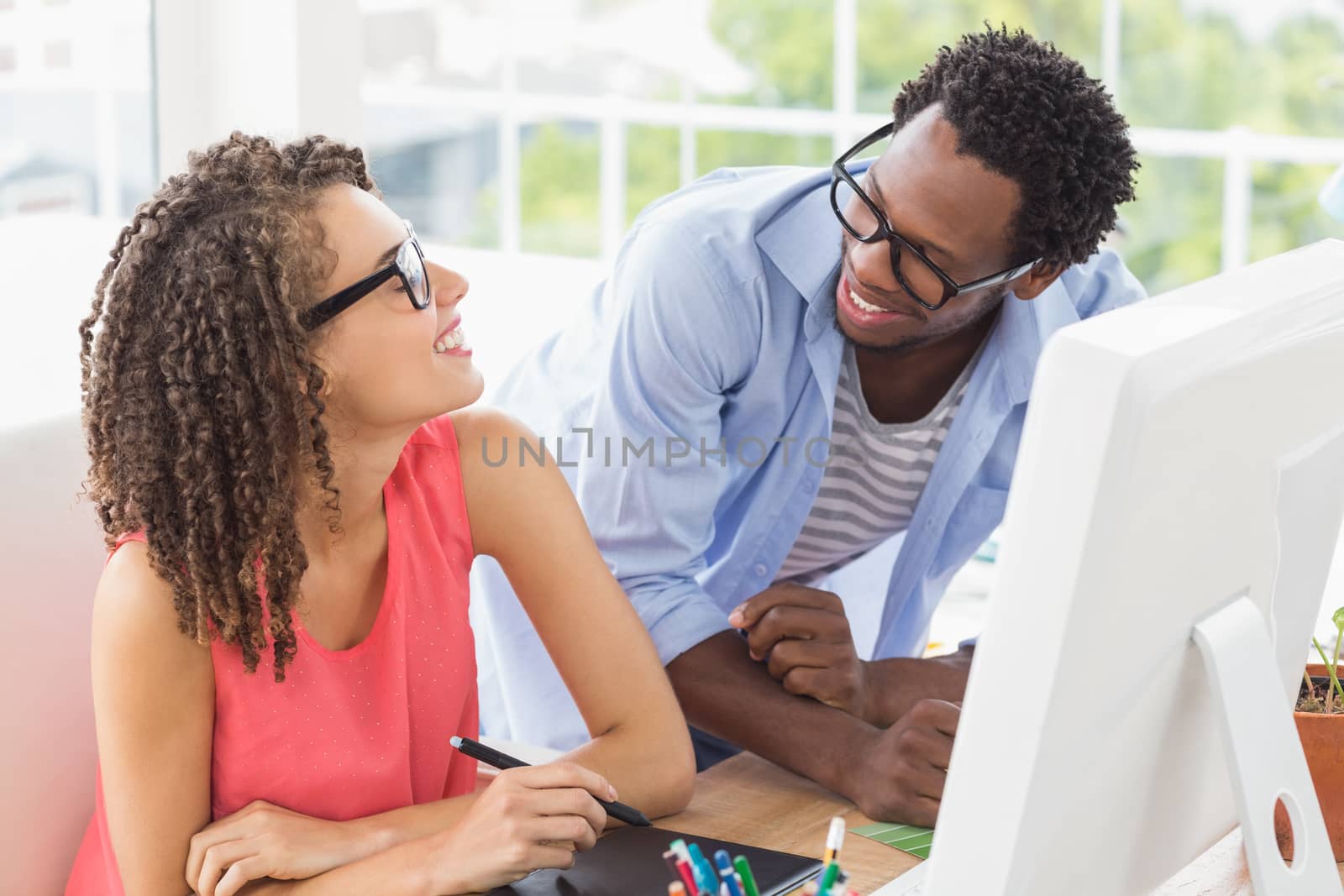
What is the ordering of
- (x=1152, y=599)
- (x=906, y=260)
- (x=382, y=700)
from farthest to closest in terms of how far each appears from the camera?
(x=906, y=260) → (x=382, y=700) → (x=1152, y=599)

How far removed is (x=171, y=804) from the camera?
1159 millimetres

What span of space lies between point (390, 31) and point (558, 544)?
12737mm

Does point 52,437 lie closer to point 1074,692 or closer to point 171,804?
point 171,804

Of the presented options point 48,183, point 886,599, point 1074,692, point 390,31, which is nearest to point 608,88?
point 390,31

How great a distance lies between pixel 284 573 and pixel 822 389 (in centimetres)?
67

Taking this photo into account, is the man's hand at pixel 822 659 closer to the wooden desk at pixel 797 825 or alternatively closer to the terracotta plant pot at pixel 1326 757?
the wooden desk at pixel 797 825

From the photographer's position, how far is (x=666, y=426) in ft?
5.10

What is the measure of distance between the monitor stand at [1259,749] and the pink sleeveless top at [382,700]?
78 centimetres

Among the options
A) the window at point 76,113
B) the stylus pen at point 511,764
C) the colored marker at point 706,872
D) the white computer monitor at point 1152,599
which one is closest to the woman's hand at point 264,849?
the stylus pen at point 511,764

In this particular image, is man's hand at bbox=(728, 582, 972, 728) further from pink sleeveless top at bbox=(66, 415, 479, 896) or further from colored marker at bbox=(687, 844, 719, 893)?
colored marker at bbox=(687, 844, 719, 893)

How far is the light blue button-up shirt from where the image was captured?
1.56 meters

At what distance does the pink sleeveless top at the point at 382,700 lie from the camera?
1232 millimetres

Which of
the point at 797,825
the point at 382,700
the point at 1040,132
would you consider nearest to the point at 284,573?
the point at 382,700

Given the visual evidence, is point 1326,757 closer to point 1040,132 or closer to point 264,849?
point 1040,132
